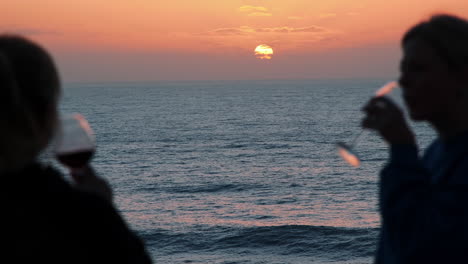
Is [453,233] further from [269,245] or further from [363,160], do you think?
[363,160]

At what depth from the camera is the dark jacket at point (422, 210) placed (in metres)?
1.81

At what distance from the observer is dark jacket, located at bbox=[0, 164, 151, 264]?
59.3 inches

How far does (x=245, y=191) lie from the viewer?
46.6 meters

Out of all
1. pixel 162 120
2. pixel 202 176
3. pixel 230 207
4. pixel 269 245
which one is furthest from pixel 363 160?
pixel 162 120

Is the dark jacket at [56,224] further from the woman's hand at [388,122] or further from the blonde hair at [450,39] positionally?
the blonde hair at [450,39]

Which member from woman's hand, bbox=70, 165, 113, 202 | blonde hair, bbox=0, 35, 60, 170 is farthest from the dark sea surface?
blonde hair, bbox=0, 35, 60, 170

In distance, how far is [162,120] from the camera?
106500mm

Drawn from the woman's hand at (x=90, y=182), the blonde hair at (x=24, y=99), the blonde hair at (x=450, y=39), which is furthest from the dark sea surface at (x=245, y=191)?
the blonde hair at (x=24, y=99)

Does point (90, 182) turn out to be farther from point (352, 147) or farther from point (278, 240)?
point (278, 240)

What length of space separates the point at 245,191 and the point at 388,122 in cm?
4496

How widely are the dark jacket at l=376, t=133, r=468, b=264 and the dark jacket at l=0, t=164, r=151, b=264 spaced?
34.9 inches

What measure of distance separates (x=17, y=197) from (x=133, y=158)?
6217 centimetres

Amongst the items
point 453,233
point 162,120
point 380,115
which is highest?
point 380,115

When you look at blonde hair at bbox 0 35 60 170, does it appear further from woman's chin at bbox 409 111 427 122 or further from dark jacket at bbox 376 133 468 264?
woman's chin at bbox 409 111 427 122
